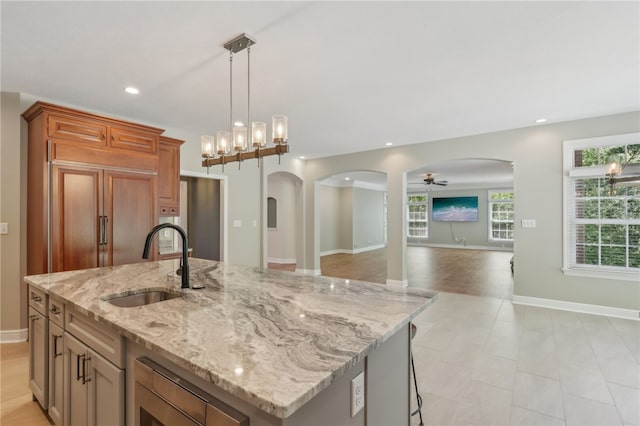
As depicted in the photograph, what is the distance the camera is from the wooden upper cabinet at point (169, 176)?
4.11 m

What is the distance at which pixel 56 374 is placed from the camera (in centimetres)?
185

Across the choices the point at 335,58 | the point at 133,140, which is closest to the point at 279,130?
the point at 335,58

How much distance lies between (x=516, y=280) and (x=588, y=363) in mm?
2023

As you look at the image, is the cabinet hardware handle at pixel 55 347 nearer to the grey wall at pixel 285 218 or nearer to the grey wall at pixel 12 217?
the grey wall at pixel 12 217

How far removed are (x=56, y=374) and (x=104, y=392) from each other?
754mm

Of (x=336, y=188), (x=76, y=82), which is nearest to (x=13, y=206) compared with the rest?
(x=76, y=82)

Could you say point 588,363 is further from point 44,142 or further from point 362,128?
point 44,142

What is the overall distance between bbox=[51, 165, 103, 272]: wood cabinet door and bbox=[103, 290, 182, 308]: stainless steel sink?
1.83 m

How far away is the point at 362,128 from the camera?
468cm

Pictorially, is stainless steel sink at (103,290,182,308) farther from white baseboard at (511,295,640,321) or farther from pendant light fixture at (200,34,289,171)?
white baseboard at (511,295,640,321)

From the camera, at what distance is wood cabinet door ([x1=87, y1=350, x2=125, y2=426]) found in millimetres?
1311

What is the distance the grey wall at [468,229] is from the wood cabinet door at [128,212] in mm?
11334

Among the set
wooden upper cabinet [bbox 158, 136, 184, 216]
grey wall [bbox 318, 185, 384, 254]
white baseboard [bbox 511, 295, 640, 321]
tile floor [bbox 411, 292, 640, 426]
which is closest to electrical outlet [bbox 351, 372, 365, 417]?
tile floor [bbox 411, 292, 640, 426]

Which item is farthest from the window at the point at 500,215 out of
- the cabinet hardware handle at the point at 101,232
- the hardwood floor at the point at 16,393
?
the hardwood floor at the point at 16,393
